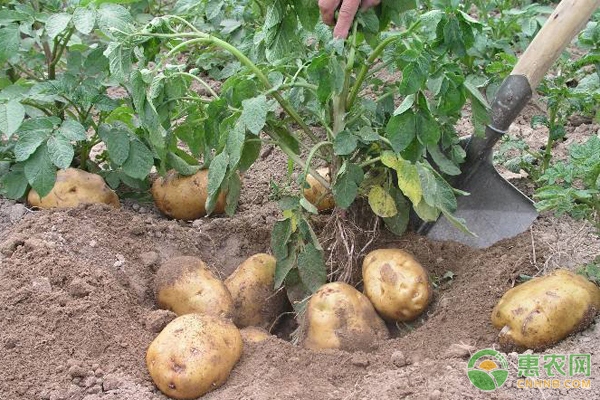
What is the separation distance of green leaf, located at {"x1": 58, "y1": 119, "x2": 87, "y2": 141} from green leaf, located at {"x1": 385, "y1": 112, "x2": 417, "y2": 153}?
1208 mm

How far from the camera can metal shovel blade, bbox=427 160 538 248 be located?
2.84 meters

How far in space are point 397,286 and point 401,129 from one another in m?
0.50

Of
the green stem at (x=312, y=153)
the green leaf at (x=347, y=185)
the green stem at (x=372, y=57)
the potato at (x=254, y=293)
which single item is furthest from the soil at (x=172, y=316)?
the green stem at (x=372, y=57)

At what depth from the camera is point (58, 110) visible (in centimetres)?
316

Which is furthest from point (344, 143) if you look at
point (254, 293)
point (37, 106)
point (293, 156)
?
point (37, 106)

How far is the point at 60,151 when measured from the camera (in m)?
2.85

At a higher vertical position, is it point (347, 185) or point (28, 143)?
point (347, 185)

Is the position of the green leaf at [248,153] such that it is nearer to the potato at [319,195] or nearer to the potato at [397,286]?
the potato at [319,195]

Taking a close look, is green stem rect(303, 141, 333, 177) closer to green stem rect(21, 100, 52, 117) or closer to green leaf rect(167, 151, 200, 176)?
green leaf rect(167, 151, 200, 176)

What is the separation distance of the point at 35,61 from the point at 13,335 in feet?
4.81

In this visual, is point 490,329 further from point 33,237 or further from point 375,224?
point 33,237

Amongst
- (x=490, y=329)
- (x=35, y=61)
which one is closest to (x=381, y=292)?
(x=490, y=329)

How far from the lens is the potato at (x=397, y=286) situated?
2469mm

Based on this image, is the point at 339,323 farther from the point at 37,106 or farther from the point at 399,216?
the point at 37,106
